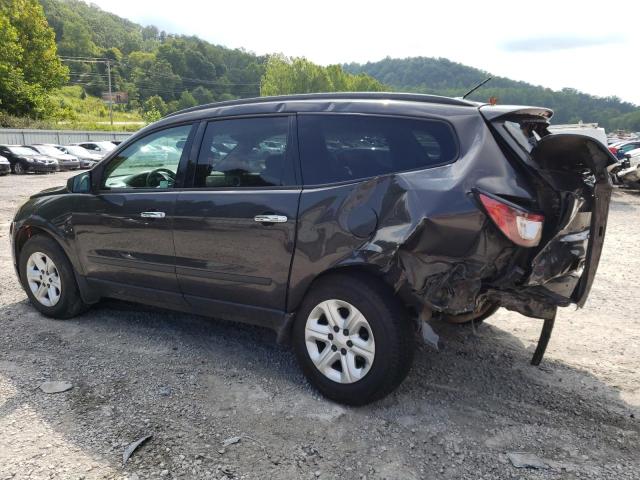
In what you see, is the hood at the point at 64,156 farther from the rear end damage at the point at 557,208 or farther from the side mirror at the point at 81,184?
the rear end damage at the point at 557,208

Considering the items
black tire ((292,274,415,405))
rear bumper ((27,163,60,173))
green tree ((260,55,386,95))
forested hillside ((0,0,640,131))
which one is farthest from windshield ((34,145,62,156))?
green tree ((260,55,386,95))

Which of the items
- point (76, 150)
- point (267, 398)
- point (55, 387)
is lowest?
point (76, 150)

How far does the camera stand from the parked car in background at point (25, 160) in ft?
77.0

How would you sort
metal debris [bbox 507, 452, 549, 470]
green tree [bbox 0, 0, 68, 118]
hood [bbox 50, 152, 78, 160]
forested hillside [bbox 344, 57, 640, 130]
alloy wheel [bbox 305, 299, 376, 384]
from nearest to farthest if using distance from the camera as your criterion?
metal debris [bbox 507, 452, 549, 470] → alloy wheel [bbox 305, 299, 376, 384] → hood [bbox 50, 152, 78, 160] → green tree [bbox 0, 0, 68, 118] → forested hillside [bbox 344, 57, 640, 130]

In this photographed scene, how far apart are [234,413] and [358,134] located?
1905mm

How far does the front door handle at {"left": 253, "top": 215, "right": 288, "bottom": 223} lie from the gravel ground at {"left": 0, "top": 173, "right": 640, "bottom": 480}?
44.0 inches

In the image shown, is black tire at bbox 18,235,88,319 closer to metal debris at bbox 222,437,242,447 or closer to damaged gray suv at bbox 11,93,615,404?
damaged gray suv at bbox 11,93,615,404

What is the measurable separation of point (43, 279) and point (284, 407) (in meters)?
2.83

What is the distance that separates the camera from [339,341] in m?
3.19

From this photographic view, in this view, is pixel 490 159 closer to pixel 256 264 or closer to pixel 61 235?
pixel 256 264

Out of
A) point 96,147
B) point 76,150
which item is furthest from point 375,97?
point 96,147

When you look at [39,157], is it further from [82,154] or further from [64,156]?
[82,154]

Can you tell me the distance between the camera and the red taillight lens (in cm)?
278

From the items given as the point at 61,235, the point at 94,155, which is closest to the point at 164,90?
the point at 94,155
